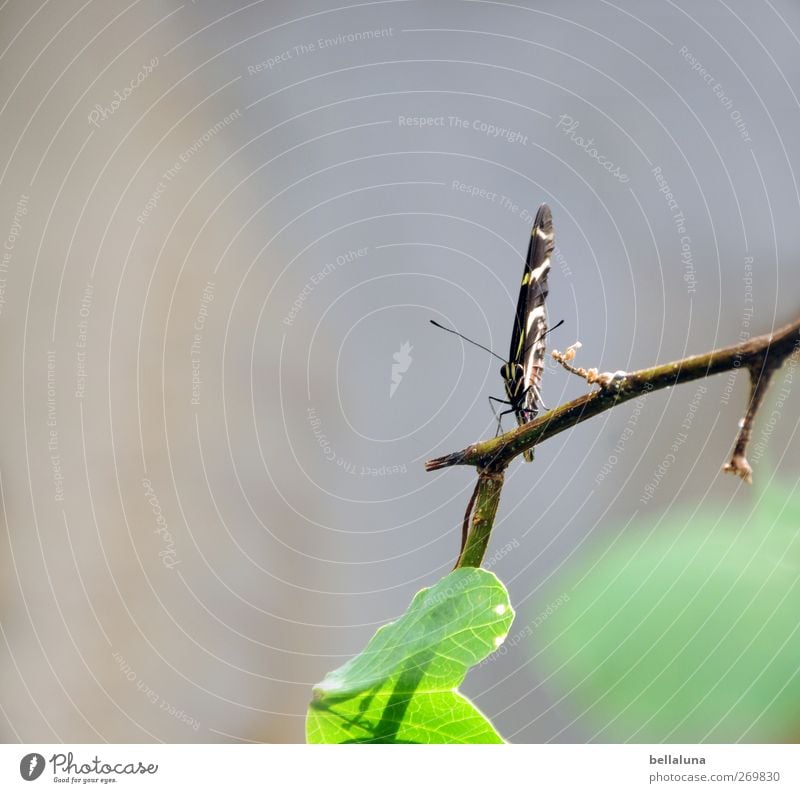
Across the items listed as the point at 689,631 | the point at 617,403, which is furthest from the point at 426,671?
the point at 689,631

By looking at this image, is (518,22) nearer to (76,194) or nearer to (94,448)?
(76,194)

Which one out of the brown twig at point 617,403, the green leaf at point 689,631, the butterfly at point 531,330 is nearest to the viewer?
the brown twig at point 617,403

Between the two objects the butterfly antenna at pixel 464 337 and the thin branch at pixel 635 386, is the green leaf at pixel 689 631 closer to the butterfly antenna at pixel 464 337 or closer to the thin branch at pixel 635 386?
the butterfly antenna at pixel 464 337

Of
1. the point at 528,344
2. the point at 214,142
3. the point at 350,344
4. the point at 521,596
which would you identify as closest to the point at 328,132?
the point at 214,142
